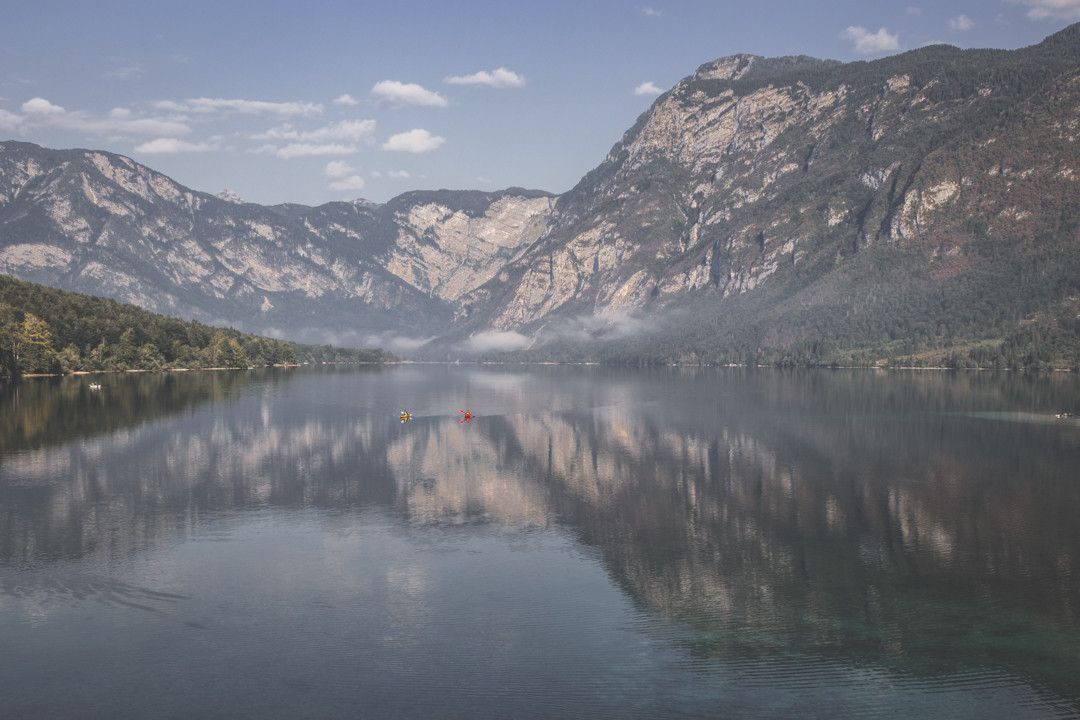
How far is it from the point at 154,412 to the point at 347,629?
9249 centimetres

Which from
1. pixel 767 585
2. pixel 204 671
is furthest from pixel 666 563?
pixel 204 671

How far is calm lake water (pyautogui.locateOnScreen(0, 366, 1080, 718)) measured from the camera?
29328mm

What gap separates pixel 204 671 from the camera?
30453 mm

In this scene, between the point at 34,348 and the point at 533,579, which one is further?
the point at 34,348

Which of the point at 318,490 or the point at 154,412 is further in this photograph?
the point at 154,412

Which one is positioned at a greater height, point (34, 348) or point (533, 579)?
point (34, 348)

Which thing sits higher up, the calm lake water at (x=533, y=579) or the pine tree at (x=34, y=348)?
the pine tree at (x=34, y=348)

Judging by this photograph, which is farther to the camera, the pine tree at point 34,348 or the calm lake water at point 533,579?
the pine tree at point 34,348

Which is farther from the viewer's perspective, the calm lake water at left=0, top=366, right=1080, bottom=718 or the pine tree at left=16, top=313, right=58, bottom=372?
the pine tree at left=16, top=313, right=58, bottom=372

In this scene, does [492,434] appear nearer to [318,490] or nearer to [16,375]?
[318,490]

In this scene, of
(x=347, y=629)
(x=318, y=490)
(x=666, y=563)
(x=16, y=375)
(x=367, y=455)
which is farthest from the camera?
(x=16, y=375)

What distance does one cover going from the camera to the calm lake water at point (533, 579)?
2933 cm

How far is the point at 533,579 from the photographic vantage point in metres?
41.8

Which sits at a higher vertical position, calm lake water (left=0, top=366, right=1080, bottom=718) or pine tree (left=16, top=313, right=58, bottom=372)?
pine tree (left=16, top=313, right=58, bottom=372)
